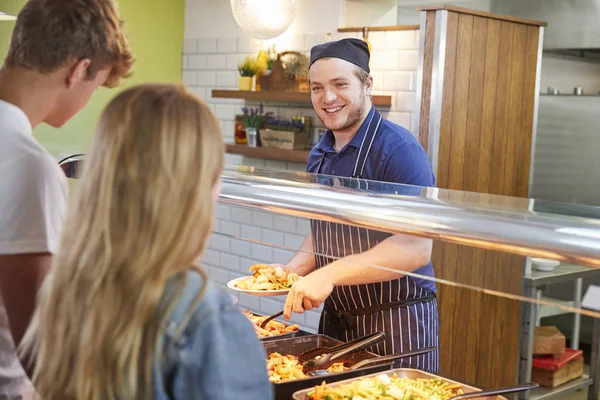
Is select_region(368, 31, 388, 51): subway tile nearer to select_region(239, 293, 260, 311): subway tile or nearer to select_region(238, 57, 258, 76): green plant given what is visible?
select_region(238, 57, 258, 76): green plant

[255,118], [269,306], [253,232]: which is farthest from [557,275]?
→ [255,118]

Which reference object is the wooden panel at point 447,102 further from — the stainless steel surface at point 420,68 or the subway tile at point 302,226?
the subway tile at point 302,226

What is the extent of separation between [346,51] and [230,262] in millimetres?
913

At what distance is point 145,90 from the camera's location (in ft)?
4.04

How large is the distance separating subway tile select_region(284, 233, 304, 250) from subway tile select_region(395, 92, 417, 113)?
2.67 meters

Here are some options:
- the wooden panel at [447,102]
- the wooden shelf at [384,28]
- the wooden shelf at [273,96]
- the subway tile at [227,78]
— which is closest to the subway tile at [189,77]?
the subway tile at [227,78]

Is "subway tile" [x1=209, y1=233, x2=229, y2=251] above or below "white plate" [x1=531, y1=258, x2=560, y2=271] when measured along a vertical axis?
below

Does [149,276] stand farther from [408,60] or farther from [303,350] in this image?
[408,60]

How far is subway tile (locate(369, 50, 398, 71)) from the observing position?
495 centimetres

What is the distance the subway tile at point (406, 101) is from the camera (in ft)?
15.9

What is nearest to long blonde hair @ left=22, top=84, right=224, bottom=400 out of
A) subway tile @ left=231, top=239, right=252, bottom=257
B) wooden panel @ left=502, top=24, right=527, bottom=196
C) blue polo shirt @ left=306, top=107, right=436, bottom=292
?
subway tile @ left=231, top=239, right=252, bottom=257

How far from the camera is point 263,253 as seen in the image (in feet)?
8.05

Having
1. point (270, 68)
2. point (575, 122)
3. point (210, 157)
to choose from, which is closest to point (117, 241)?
point (210, 157)

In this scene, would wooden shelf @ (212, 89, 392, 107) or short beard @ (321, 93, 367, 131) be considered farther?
wooden shelf @ (212, 89, 392, 107)
